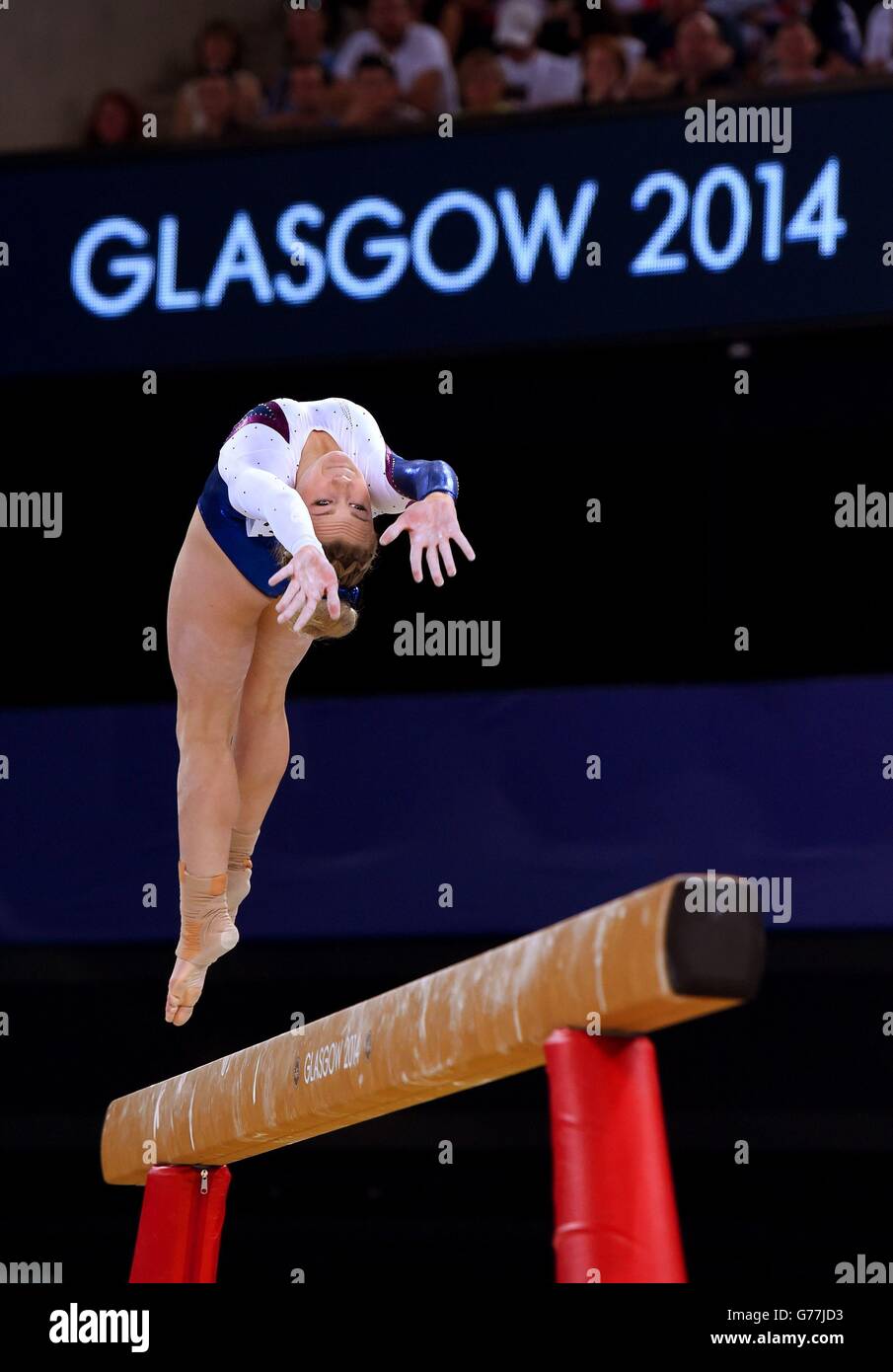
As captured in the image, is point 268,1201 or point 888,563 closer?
point 888,563

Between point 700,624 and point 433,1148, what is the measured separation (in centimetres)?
238

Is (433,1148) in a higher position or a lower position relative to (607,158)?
lower

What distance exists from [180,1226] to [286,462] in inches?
78.4

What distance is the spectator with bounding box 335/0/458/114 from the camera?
804cm

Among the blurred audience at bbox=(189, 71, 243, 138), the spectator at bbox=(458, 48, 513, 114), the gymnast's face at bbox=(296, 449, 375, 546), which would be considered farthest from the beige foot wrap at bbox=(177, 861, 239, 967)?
the blurred audience at bbox=(189, 71, 243, 138)

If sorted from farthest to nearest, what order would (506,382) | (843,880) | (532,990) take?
1. (506,382)
2. (843,880)
3. (532,990)

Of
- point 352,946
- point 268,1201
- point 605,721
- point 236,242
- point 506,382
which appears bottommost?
point 268,1201

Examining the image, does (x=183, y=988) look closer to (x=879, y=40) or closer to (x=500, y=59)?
(x=500, y=59)

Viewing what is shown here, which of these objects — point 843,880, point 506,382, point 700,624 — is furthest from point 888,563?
point 506,382

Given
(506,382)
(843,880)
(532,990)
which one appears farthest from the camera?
(506,382)

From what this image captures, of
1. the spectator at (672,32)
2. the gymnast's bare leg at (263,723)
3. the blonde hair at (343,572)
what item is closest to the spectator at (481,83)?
the spectator at (672,32)

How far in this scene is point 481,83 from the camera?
25.9 ft

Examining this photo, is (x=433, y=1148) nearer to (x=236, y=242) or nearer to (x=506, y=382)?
(x=506, y=382)

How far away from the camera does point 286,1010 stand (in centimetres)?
745
